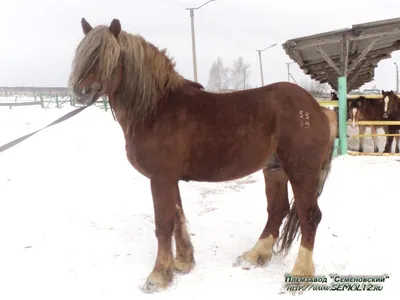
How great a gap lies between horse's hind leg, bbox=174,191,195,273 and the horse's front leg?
18cm

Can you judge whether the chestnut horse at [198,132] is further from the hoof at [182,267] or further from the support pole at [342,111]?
the support pole at [342,111]

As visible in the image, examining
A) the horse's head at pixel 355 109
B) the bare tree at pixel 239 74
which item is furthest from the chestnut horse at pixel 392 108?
the bare tree at pixel 239 74

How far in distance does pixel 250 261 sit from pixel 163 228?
93 cm

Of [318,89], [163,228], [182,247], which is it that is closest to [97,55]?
[163,228]

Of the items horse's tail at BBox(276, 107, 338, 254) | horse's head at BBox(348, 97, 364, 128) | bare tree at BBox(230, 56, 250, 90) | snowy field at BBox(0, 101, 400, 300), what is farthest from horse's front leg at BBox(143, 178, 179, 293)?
bare tree at BBox(230, 56, 250, 90)

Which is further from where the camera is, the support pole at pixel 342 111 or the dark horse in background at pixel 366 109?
the dark horse in background at pixel 366 109

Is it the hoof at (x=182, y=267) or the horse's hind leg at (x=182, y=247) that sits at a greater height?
the horse's hind leg at (x=182, y=247)

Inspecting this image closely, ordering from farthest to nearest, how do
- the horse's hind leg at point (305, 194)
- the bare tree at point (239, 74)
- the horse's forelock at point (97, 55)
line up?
the bare tree at point (239, 74) < the horse's hind leg at point (305, 194) < the horse's forelock at point (97, 55)

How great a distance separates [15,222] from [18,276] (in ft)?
4.81

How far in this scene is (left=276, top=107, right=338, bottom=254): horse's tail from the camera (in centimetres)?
312

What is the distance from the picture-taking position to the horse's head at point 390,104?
369 inches

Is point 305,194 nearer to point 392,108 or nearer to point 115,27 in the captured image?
point 115,27

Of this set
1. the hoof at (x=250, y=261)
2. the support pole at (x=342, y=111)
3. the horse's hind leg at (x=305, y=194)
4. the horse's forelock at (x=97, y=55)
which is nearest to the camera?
the horse's forelock at (x=97, y=55)

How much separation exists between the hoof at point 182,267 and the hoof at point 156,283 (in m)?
0.22
